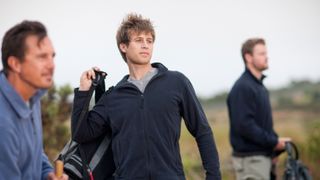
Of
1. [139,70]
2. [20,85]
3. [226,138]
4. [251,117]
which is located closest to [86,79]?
[139,70]

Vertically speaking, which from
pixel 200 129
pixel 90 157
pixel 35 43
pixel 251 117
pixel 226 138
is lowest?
pixel 226 138

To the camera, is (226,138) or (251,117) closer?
(251,117)

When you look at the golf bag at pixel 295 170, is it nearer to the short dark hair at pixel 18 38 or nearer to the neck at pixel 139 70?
the neck at pixel 139 70

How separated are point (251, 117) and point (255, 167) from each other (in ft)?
1.87

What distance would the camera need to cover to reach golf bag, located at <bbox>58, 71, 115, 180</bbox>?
5.40 m

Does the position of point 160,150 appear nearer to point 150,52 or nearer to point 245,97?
point 150,52

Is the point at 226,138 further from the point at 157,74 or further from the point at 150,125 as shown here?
the point at 150,125

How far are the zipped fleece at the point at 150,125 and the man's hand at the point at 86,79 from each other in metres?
0.04

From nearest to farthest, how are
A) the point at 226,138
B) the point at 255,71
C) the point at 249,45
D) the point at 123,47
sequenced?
the point at 123,47, the point at 255,71, the point at 249,45, the point at 226,138

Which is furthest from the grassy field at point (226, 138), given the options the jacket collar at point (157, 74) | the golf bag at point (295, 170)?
the jacket collar at point (157, 74)

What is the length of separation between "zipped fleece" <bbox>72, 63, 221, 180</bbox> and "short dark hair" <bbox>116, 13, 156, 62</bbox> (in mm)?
307

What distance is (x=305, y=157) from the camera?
12.6m

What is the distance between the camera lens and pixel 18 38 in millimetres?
4047

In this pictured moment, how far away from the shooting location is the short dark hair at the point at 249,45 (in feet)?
29.4
